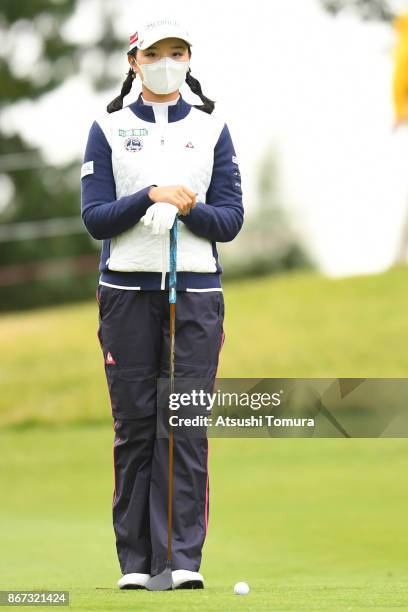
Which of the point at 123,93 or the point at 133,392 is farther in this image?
the point at 123,93

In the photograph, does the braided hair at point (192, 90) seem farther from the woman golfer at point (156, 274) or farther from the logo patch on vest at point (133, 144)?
the logo patch on vest at point (133, 144)

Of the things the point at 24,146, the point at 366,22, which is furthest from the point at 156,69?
the point at 24,146

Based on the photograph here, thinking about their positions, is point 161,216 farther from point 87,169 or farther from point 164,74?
point 164,74

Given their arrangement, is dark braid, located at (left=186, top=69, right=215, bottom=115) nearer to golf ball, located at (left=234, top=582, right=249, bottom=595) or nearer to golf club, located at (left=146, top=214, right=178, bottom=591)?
golf club, located at (left=146, top=214, right=178, bottom=591)

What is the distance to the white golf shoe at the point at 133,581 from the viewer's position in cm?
372

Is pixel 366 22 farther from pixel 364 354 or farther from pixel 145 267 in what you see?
pixel 145 267

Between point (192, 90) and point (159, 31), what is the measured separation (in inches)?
9.5

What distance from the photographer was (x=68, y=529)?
591 cm

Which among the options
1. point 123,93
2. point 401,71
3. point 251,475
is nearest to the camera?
Result: point 123,93

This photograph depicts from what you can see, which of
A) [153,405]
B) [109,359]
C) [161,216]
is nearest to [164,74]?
[161,216]

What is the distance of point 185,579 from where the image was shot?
144 inches

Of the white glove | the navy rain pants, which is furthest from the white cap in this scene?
the navy rain pants

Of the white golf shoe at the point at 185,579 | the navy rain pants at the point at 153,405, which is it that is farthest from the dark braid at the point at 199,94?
the white golf shoe at the point at 185,579

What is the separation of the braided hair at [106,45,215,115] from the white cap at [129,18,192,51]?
7 cm
